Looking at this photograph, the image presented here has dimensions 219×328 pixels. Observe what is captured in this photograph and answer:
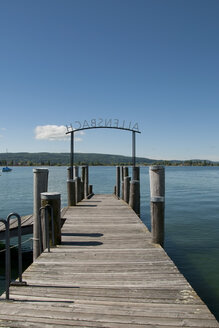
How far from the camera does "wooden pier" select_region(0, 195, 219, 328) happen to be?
10.8ft

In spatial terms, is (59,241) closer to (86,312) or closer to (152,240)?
(152,240)

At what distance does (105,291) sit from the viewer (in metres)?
4.06

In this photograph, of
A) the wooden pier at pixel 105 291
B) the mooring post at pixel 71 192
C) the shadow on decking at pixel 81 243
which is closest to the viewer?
the wooden pier at pixel 105 291

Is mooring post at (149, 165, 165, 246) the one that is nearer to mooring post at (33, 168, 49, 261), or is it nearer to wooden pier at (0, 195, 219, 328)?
wooden pier at (0, 195, 219, 328)

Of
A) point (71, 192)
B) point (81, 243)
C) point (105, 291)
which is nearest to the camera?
point (105, 291)

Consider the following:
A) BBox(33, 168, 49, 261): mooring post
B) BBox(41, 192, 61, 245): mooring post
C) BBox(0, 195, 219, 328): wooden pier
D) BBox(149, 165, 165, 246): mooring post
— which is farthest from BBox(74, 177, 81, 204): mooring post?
BBox(149, 165, 165, 246): mooring post

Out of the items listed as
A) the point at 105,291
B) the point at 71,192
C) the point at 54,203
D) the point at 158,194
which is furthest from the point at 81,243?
the point at 71,192

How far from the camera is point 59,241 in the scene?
636 cm

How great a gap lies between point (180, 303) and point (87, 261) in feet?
6.96

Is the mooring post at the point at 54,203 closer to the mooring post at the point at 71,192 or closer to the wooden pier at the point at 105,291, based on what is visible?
the wooden pier at the point at 105,291

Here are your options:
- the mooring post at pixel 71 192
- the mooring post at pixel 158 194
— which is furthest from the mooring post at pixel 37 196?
the mooring post at pixel 71 192

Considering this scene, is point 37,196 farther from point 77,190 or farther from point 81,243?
point 77,190

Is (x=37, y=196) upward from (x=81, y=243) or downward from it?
upward

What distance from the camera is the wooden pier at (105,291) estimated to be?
3.28 metres
